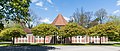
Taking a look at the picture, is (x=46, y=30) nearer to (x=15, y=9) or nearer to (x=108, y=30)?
(x=108, y=30)

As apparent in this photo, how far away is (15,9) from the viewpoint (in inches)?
797

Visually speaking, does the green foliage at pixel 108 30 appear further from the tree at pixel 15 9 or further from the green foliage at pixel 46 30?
the tree at pixel 15 9

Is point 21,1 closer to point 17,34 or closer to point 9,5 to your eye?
point 9,5

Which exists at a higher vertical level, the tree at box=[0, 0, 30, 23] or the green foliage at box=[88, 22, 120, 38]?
the tree at box=[0, 0, 30, 23]

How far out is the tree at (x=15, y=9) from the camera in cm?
1986

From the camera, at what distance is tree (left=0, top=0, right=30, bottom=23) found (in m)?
19.9

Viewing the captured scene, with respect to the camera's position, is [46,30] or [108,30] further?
Answer: [46,30]

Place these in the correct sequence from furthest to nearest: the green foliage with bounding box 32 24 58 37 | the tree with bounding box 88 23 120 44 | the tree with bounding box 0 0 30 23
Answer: the green foliage with bounding box 32 24 58 37
the tree with bounding box 88 23 120 44
the tree with bounding box 0 0 30 23

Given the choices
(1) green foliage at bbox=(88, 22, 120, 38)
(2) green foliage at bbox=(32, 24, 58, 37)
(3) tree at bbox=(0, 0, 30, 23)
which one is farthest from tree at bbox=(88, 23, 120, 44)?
(3) tree at bbox=(0, 0, 30, 23)

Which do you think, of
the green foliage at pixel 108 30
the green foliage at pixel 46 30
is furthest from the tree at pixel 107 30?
the green foliage at pixel 46 30

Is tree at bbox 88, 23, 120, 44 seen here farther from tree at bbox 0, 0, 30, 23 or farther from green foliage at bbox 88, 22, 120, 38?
tree at bbox 0, 0, 30, 23

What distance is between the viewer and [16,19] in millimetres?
21438

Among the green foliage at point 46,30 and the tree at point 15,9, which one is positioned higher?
the tree at point 15,9

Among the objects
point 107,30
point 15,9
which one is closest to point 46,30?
point 107,30
